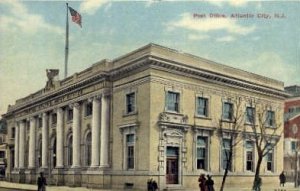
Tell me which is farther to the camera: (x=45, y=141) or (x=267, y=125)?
(x=45, y=141)

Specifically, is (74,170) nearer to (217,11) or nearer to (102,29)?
(102,29)

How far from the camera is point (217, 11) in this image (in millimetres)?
16047

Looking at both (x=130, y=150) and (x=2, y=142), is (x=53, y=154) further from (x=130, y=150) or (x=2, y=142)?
(x=2, y=142)

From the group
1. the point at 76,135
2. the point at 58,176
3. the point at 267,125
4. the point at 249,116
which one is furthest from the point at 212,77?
the point at 58,176

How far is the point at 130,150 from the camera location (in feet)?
69.9

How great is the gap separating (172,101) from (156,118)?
1.11 m

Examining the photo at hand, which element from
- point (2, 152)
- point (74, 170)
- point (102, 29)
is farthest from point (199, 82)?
point (2, 152)

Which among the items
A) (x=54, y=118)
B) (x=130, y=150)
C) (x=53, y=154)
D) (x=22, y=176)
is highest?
(x=54, y=118)

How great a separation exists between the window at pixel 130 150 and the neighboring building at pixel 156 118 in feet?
0.13

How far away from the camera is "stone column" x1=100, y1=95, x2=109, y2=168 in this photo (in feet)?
73.7

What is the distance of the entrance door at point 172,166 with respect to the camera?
20.5 metres

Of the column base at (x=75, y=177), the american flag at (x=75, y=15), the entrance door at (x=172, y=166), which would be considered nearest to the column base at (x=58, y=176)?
the column base at (x=75, y=177)

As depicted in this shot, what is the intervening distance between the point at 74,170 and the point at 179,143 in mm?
5984

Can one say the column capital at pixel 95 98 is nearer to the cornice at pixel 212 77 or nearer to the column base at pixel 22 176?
the cornice at pixel 212 77
